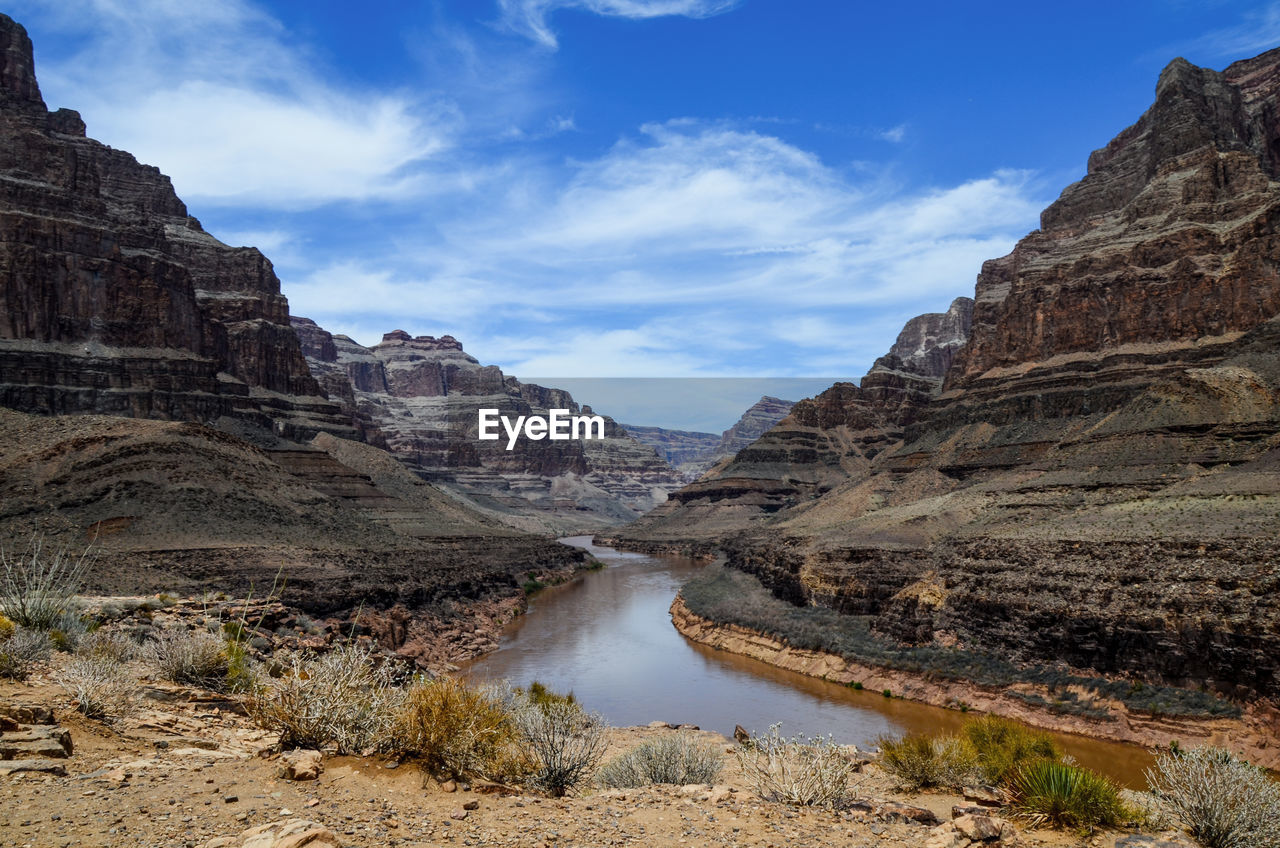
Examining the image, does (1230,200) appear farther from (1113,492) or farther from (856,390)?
(856,390)

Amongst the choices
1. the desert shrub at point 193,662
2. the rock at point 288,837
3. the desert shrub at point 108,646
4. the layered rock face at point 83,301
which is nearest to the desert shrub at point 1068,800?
the rock at point 288,837

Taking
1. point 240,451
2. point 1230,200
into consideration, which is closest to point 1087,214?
point 1230,200

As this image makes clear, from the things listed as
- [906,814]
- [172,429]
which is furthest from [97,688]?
[172,429]

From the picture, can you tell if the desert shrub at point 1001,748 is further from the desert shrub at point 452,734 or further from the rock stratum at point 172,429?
the rock stratum at point 172,429

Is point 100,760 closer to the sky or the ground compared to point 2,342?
closer to the ground

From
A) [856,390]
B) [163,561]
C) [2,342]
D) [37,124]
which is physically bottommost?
Result: [163,561]

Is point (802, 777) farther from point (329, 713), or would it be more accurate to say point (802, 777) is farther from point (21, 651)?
point (21, 651)

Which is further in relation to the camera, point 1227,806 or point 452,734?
point 1227,806
